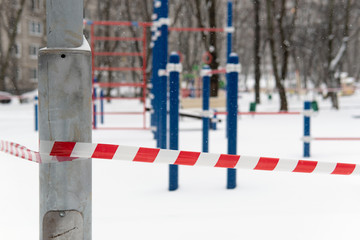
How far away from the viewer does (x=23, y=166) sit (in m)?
6.59

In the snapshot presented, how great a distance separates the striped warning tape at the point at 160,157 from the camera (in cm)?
229

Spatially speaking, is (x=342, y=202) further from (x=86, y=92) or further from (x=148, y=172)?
(x=86, y=92)

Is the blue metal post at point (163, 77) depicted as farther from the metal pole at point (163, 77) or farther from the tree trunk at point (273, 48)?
the tree trunk at point (273, 48)

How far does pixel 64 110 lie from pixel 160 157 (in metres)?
0.74

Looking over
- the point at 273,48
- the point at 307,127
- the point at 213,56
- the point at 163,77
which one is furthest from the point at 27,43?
the point at 163,77

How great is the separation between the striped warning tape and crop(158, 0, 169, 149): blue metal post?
222 centimetres

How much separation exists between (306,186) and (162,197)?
65.5 inches

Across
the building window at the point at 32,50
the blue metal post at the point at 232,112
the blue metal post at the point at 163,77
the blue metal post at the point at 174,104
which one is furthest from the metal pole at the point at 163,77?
the building window at the point at 32,50

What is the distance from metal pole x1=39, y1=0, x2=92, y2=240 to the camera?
226 centimetres

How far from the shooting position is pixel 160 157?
110 inches

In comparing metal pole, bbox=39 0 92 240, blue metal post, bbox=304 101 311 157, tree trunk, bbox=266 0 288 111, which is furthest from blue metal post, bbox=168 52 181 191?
tree trunk, bbox=266 0 288 111

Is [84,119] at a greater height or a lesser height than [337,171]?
greater

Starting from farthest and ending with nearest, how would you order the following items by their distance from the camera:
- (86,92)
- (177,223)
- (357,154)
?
1. (357,154)
2. (177,223)
3. (86,92)

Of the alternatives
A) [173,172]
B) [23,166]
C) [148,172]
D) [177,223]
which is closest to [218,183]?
[173,172]
